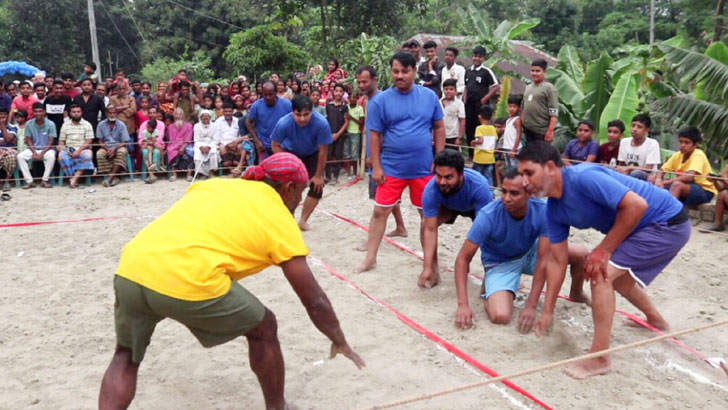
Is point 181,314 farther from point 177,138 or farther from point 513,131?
point 177,138

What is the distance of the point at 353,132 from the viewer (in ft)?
36.7

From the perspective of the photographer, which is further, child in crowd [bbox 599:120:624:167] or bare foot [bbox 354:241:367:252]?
child in crowd [bbox 599:120:624:167]

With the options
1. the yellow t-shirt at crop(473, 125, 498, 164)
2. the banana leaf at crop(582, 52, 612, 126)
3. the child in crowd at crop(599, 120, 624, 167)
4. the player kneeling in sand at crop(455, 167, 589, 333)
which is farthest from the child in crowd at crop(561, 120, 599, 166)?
the player kneeling in sand at crop(455, 167, 589, 333)

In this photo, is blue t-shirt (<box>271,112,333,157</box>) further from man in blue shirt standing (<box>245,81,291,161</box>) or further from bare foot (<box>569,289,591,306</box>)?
bare foot (<box>569,289,591,306</box>)

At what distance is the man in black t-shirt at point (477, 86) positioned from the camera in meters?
10.4

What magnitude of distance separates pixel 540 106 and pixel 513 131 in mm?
506

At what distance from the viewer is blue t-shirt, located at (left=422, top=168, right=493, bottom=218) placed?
5109mm

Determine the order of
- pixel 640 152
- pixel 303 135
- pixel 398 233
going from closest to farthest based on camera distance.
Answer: pixel 303 135
pixel 398 233
pixel 640 152

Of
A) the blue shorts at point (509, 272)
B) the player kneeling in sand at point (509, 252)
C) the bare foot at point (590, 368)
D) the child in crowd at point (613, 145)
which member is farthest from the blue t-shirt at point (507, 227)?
the child in crowd at point (613, 145)

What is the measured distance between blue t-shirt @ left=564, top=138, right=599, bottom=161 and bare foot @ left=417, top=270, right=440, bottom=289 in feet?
13.0

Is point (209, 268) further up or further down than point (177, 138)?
further up

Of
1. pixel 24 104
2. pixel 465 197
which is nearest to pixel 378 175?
pixel 465 197

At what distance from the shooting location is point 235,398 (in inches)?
147

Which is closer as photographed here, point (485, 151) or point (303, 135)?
point (303, 135)
